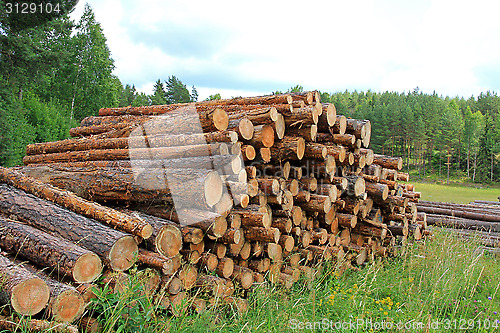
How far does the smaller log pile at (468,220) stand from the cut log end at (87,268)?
301 inches

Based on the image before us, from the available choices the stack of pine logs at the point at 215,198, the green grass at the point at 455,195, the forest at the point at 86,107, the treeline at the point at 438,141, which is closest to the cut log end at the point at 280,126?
the stack of pine logs at the point at 215,198

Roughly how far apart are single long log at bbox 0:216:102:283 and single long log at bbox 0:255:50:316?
9.8 inches

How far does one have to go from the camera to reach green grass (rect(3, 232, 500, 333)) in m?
2.67

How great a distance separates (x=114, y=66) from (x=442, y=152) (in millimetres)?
45337

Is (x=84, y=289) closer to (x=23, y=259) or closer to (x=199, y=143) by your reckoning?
(x=23, y=259)

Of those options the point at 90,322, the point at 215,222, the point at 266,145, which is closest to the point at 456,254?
the point at 266,145

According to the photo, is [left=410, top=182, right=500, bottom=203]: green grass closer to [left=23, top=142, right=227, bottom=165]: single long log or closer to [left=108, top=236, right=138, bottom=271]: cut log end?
[left=23, top=142, right=227, bottom=165]: single long log

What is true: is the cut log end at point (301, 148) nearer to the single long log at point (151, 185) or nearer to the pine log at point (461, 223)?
the single long log at point (151, 185)

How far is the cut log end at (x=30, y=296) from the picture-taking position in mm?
2293

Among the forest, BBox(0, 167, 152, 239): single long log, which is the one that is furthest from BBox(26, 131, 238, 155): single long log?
the forest

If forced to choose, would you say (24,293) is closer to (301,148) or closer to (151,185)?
(151,185)

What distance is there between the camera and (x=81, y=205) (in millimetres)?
3443

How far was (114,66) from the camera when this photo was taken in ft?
87.3

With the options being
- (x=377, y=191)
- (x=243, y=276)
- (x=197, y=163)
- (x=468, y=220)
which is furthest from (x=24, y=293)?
(x=468, y=220)
